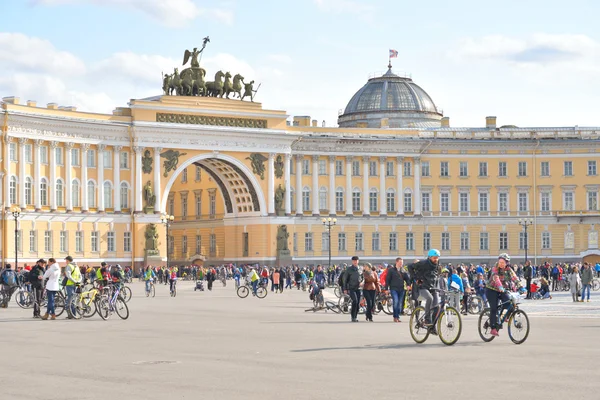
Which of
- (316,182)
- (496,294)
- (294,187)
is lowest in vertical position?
(496,294)

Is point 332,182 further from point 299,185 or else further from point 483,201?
Answer: point 483,201

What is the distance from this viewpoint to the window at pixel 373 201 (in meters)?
95.6

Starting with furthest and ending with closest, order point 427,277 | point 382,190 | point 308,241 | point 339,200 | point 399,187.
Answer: point 399,187, point 382,190, point 339,200, point 308,241, point 427,277

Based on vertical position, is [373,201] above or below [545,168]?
below

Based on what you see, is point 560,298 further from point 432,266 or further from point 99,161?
point 99,161

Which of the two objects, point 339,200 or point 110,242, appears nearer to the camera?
point 110,242

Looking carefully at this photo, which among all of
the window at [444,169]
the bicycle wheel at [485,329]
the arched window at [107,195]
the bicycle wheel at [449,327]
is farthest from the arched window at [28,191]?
the bicycle wheel at [449,327]

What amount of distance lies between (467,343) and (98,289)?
13449mm

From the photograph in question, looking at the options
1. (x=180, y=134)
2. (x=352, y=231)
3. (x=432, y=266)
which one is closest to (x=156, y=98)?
(x=180, y=134)

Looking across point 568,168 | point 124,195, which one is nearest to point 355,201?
point 568,168

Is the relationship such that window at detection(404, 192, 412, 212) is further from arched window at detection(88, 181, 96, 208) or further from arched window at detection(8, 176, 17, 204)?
arched window at detection(8, 176, 17, 204)

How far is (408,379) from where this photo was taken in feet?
54.8

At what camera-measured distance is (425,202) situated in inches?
3819

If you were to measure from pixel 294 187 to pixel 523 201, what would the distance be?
64.8 feet
